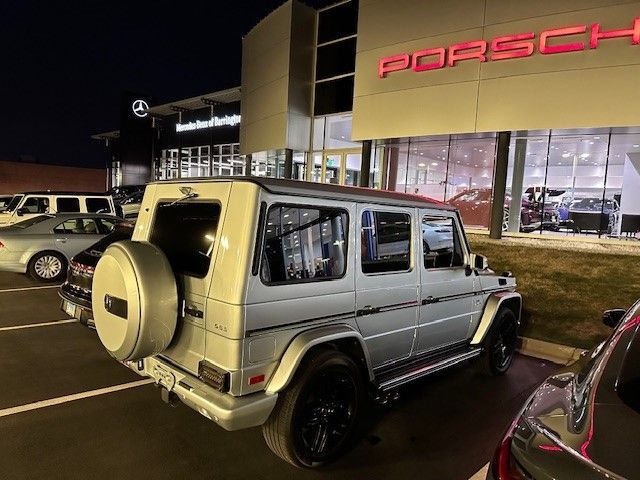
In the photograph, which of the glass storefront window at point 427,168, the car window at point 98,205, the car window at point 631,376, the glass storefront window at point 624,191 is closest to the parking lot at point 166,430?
the car window at point 631,376

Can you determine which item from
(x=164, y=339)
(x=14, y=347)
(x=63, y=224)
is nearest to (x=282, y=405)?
(x=164, y=339)

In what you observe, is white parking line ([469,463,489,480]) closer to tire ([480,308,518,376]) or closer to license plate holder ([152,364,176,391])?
tire ([480,308,518,376])

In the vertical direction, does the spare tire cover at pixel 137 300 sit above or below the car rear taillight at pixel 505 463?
above

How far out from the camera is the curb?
21.1 feet

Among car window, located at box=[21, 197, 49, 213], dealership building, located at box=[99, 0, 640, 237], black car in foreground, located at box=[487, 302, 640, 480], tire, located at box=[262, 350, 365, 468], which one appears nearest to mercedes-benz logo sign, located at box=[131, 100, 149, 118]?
dealership building, located at box=[99, 0, 640, 237]

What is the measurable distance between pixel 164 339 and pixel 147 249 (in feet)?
2.19

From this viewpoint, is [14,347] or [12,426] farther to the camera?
[14,347]

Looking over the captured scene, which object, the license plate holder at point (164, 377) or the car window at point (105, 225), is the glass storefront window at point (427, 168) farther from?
the license plate holder at point (164, 377)

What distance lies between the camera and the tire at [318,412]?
10.2ft

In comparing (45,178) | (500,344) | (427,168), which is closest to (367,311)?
(500,344)

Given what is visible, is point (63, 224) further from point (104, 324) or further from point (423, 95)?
point (423, 95)

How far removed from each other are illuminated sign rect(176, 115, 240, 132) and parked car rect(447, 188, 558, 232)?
1587 centimetres

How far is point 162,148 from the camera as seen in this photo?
35.2 meters

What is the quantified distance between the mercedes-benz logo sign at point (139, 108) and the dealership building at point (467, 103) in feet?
62.3
